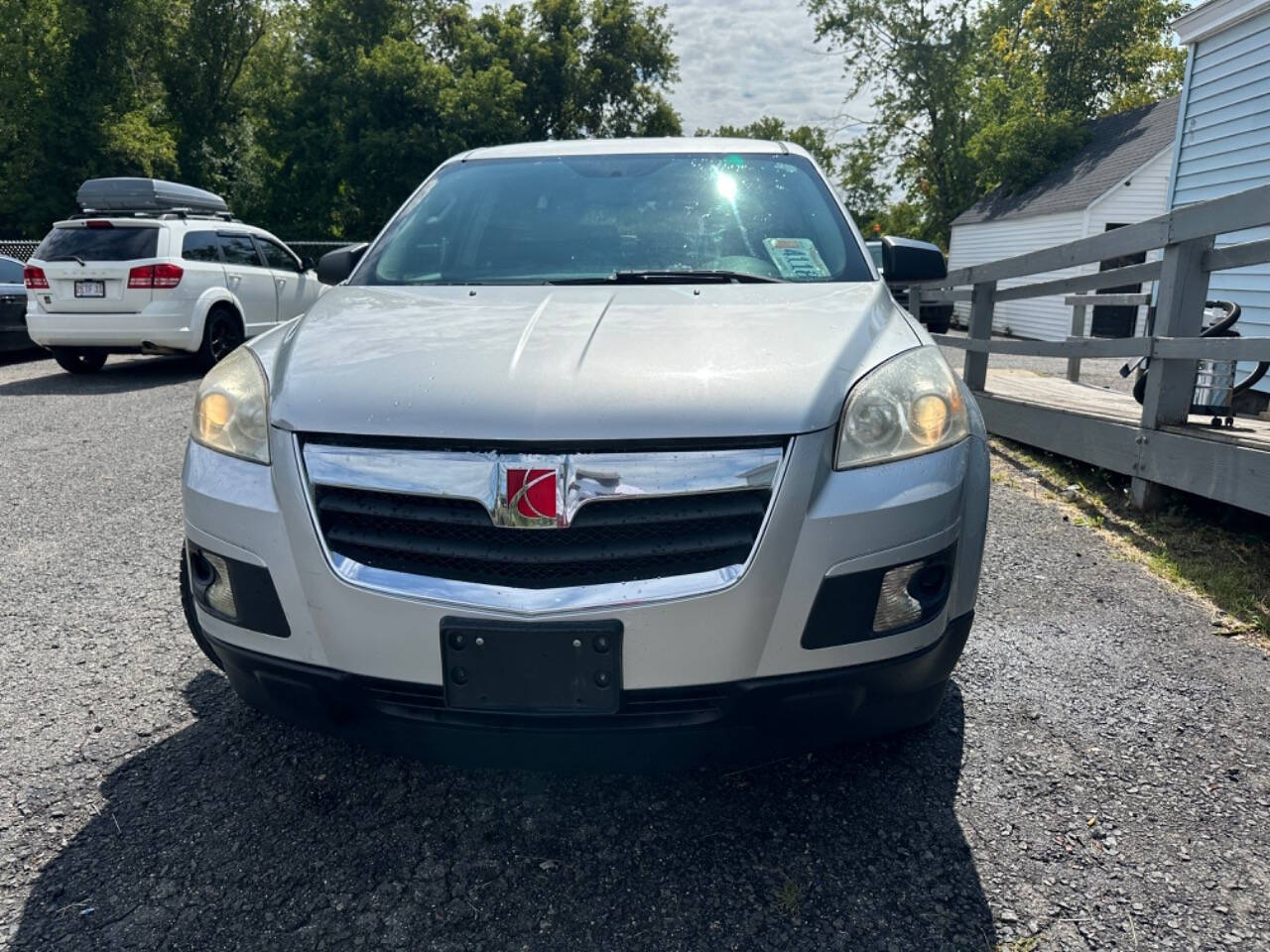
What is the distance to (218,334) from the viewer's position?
1008cm

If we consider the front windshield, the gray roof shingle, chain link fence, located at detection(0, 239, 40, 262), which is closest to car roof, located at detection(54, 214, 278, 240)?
the front windshield

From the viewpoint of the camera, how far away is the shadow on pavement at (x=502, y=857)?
1786 mm

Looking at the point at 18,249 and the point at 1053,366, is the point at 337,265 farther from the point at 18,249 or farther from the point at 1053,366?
the point at 18,249

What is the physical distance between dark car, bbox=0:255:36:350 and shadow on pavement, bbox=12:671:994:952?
10.8 m

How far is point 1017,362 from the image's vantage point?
15953 mm

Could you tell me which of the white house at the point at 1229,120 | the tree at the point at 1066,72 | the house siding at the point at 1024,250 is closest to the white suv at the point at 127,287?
the white house at the point at 1229,120

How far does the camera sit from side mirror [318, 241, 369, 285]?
10.8 ft

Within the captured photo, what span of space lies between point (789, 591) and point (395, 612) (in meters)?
0.78

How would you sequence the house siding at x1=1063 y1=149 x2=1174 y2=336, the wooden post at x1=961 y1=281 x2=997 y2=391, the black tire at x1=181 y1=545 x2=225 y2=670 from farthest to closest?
1. the house siding at x1=1063 y1=149 x2=1174 y2=336
2. the wooden post at x1=961 y1=281 x2=997 y2=391
3. the black tire at x1=181 y1=545 x2=225 y2=670

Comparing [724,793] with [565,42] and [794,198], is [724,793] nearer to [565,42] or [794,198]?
[794,198]

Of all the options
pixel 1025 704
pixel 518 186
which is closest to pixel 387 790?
pixel 1025 704

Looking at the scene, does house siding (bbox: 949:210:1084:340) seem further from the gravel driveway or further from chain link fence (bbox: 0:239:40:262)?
chain link fence (bbox: 0:239:40:262)

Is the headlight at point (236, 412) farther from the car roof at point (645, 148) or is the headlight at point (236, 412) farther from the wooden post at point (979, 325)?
the wooden post at point (979, 325)

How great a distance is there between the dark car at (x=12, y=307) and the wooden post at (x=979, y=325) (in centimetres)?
1065
